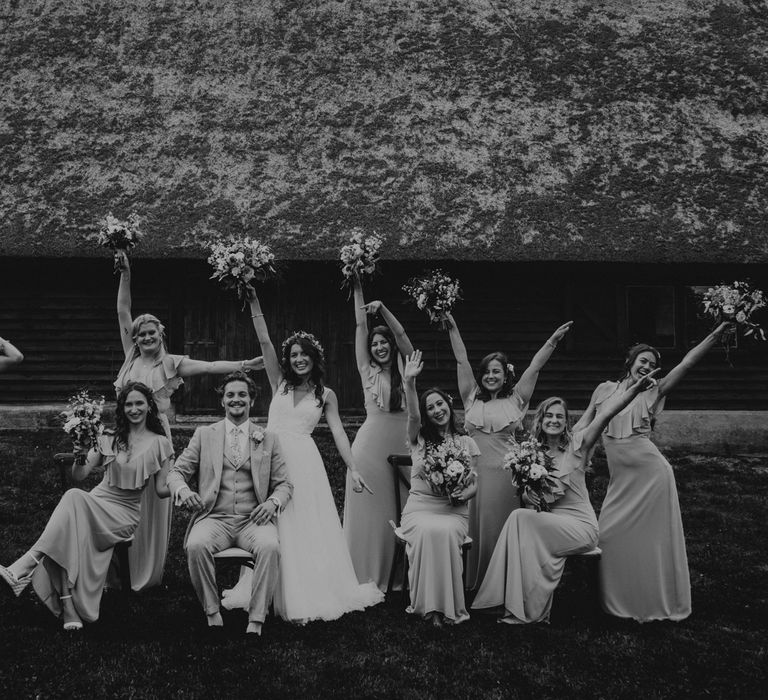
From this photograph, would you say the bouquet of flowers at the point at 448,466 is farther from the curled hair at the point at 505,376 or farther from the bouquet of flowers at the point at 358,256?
the bouquet of flowers at the point at 358,256

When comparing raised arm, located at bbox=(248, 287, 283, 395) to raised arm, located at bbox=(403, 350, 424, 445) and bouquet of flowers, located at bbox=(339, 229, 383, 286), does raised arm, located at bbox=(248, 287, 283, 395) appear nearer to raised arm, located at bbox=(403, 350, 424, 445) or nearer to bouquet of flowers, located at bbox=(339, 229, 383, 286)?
bouquet of flowers, located at bbox=(339, 229, 383, 286)

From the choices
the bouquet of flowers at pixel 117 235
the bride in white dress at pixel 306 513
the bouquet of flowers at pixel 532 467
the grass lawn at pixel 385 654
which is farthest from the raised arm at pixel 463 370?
the bouquet of flowers at pixel 117 235

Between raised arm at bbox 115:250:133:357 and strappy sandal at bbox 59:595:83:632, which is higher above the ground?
raised arm at bbox 115:250:133:357

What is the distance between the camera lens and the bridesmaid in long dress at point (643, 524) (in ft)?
17.3

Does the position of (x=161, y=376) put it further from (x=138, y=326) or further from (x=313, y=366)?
(x=313, y=366)

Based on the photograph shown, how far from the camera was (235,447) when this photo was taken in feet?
17.1

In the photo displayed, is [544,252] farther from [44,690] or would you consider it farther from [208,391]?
[44,690]

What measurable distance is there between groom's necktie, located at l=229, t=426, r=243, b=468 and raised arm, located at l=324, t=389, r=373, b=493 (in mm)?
693

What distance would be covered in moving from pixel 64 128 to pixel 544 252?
Result: 826 cm

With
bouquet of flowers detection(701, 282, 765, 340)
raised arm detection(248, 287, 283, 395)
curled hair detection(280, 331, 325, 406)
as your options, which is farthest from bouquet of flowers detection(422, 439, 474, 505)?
bouquet of flowers detection(701, 282, 765, 340)

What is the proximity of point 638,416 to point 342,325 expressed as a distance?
7503 millimetres

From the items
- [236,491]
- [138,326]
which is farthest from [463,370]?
[138,326]

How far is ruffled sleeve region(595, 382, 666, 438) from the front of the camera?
18.3 feet

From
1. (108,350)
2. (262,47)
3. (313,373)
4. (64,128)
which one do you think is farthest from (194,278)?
(313,373)
